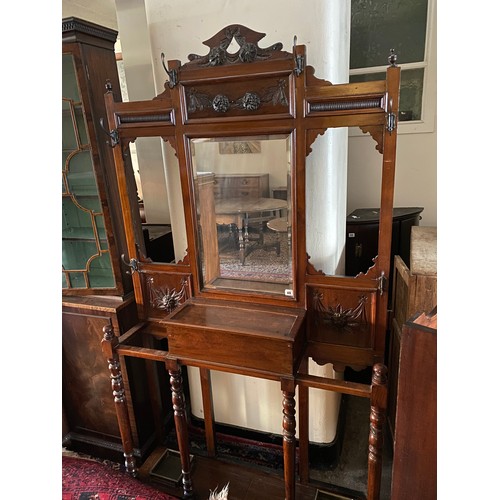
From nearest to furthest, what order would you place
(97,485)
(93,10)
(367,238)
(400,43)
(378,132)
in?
(378,132), (97,485), (367,238), (93,10), (400,43)

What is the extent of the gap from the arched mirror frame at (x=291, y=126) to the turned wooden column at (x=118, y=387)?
0.34 m

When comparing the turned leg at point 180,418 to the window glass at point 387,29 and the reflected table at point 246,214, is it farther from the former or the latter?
the window glass at point 387,29

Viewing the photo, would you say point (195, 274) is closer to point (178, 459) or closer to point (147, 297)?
point (147, 297)

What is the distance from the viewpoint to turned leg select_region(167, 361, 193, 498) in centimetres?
134

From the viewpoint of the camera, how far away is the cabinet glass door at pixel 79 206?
138 cm

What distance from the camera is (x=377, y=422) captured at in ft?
3.55

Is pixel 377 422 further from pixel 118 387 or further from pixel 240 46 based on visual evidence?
pixel 240 46

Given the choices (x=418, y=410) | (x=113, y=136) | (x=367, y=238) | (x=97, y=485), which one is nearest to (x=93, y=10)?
(x=113, y=136)

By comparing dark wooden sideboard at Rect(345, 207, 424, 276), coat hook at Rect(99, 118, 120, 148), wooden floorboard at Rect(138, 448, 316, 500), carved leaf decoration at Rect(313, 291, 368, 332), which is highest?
coat hook at Rect(99, 118, 120, 148)

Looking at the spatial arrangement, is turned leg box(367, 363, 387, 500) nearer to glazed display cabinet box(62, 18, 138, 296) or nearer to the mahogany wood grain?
the mahogany wood grain

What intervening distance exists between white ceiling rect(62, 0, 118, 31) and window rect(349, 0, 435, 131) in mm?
1415

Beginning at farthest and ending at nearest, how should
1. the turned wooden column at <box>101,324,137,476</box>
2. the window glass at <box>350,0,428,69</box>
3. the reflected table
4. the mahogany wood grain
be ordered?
the window glass at <box>350,0,428,69</box> → the turned wooden column at <box>101,324,137,476</box> → the reflected table → the mahogany wood grain

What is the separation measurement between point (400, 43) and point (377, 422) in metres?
2.11

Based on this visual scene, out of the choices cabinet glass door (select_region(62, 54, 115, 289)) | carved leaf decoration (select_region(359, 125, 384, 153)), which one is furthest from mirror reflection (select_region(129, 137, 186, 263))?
carved leaf decoration (select_region(359, 125, 384, 153))
